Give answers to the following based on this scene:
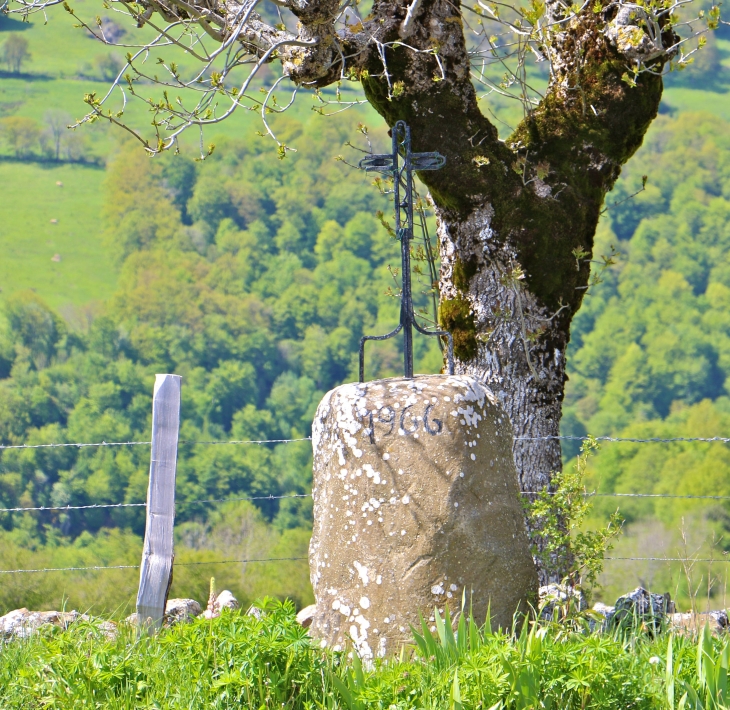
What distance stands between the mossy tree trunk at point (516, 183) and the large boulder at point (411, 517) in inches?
58.8

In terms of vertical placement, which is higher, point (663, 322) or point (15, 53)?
point (15, 53)

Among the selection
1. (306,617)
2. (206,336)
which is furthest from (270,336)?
(306,617)

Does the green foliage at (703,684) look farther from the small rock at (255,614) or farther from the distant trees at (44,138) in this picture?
the distant trees at (44,138)

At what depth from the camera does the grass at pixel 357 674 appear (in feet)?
9.07

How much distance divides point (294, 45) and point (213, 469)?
40.2 meters

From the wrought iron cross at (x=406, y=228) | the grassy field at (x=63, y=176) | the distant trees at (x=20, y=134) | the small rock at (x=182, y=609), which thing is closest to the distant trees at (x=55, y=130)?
the distant trees at (x=20, y=134)

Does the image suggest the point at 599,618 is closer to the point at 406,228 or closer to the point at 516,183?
the point at 406,228

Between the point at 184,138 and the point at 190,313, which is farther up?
the point at 184,138

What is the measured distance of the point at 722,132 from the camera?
6425cm

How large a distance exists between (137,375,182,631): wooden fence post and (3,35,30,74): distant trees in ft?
247

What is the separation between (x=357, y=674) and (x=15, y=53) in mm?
78006

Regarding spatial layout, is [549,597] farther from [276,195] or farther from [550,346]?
[276,195]

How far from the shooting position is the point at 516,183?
521 centimetres

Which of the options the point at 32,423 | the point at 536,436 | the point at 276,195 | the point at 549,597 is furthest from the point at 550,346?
the point at 276,195
